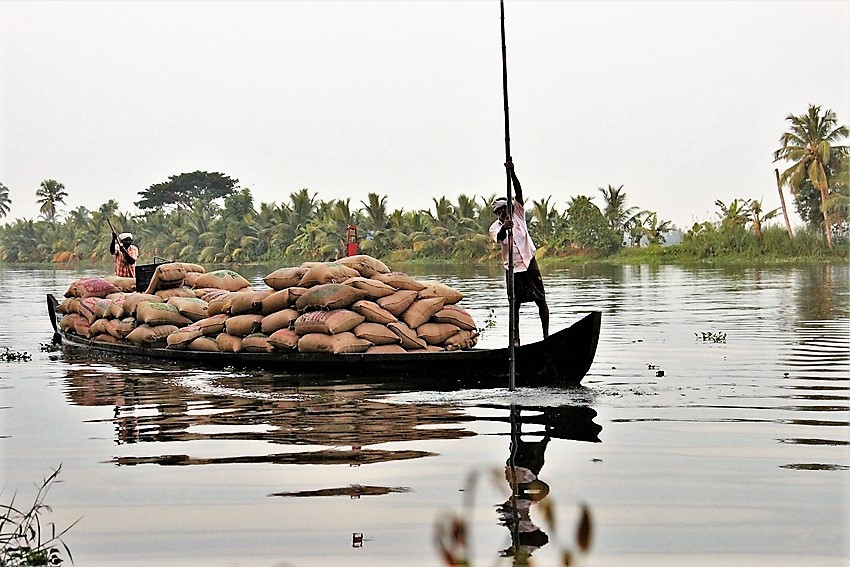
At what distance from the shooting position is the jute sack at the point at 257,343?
30.8ft

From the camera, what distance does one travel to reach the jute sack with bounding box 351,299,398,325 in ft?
29.6

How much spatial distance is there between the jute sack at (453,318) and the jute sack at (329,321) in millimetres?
698

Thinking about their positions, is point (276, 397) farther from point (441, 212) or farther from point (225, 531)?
point (441, 212)

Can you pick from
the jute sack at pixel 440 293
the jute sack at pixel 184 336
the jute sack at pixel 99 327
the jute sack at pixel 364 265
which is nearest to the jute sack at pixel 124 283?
the jute sack at pixel 99 327

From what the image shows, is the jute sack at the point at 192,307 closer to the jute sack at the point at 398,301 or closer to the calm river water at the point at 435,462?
the calm river water at the point at 435,462

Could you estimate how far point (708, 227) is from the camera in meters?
39.9

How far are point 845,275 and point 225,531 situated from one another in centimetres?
2426

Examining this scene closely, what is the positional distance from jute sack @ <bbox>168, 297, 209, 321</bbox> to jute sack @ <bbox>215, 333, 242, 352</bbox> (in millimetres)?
1066

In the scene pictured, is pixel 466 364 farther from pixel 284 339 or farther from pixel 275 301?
pixel 275 301

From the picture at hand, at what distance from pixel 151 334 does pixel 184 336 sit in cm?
60

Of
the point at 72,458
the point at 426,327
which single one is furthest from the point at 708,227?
the point at 72,458

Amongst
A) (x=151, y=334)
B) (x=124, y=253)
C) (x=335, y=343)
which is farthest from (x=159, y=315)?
(x=124, y=253)

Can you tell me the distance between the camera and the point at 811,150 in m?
37.3

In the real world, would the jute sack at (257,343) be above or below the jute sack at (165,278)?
below
